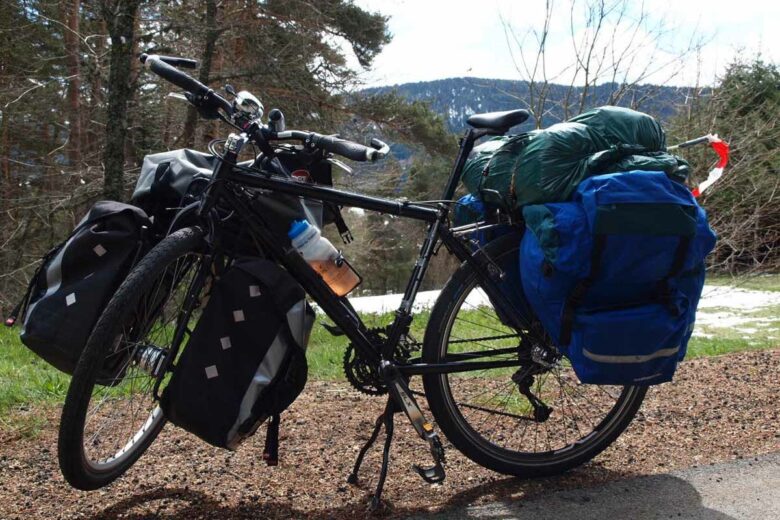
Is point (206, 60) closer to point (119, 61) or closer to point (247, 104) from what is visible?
point (119, 61)

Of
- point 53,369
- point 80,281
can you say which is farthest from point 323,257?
point 53,369

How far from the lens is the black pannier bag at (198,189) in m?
2.56

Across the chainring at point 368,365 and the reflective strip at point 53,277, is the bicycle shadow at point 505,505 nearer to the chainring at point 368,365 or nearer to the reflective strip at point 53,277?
the chainring at point 368,365

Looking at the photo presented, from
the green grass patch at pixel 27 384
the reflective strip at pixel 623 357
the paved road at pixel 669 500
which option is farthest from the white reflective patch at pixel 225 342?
the green grass patch at pixel 27 384

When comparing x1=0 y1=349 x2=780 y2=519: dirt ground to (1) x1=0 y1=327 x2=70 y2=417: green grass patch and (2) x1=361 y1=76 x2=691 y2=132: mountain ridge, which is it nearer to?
(1) x1=0 y1=327 x2=70 y2=417: green grass patch

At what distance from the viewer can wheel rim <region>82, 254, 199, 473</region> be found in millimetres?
2416

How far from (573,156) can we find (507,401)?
4.19 feet

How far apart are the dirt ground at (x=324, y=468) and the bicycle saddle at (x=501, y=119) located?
4.70 ft

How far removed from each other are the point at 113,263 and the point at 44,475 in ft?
3.28

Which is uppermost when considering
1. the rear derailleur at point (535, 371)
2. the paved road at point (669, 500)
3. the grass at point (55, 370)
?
the rear derailleur at point (535, 371)

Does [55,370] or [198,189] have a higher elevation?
[198,189]

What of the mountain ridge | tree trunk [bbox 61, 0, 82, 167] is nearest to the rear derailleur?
the mountain ridge

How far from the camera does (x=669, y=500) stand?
2625 mm

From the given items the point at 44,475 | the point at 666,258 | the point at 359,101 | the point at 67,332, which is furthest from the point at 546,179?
the point at 359,101
